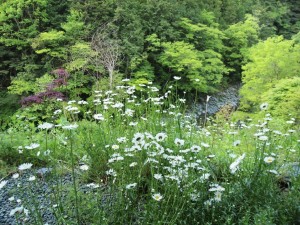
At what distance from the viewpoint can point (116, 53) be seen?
10586 mm

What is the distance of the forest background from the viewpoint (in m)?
9.60

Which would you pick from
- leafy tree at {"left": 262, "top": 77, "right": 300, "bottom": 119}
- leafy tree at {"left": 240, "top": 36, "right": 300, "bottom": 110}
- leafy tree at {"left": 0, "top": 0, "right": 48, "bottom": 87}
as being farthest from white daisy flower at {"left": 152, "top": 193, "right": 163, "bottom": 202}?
leafy tree at {"left": 0, "top": 0, "right": 48, "bottom": 87}

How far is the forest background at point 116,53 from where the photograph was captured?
31.5ft

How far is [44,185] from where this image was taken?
9.19 feet

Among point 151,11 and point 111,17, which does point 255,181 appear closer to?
point 111,17

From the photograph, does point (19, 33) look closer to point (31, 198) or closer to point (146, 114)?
point (146, 114)

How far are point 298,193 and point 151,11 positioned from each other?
40.5 feet

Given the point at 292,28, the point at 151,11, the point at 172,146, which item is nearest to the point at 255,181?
the point at 172,146

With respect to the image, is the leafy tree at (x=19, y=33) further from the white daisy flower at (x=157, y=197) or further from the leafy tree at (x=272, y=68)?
the white daisy flower at (x=157, y=197)

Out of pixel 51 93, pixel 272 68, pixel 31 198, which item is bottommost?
pixel 51 93

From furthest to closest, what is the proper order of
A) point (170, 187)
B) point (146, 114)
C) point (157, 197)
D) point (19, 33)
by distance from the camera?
point (19, 33) < point (146, 114) < point (170, 187) < point (157, 197)

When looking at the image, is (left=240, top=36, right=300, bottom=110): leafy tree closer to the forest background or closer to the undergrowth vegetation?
the forest background

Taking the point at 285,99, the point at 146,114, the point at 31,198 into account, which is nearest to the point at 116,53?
the point at 285,99

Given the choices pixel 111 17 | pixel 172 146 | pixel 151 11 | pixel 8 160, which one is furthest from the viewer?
pixel 151 11
